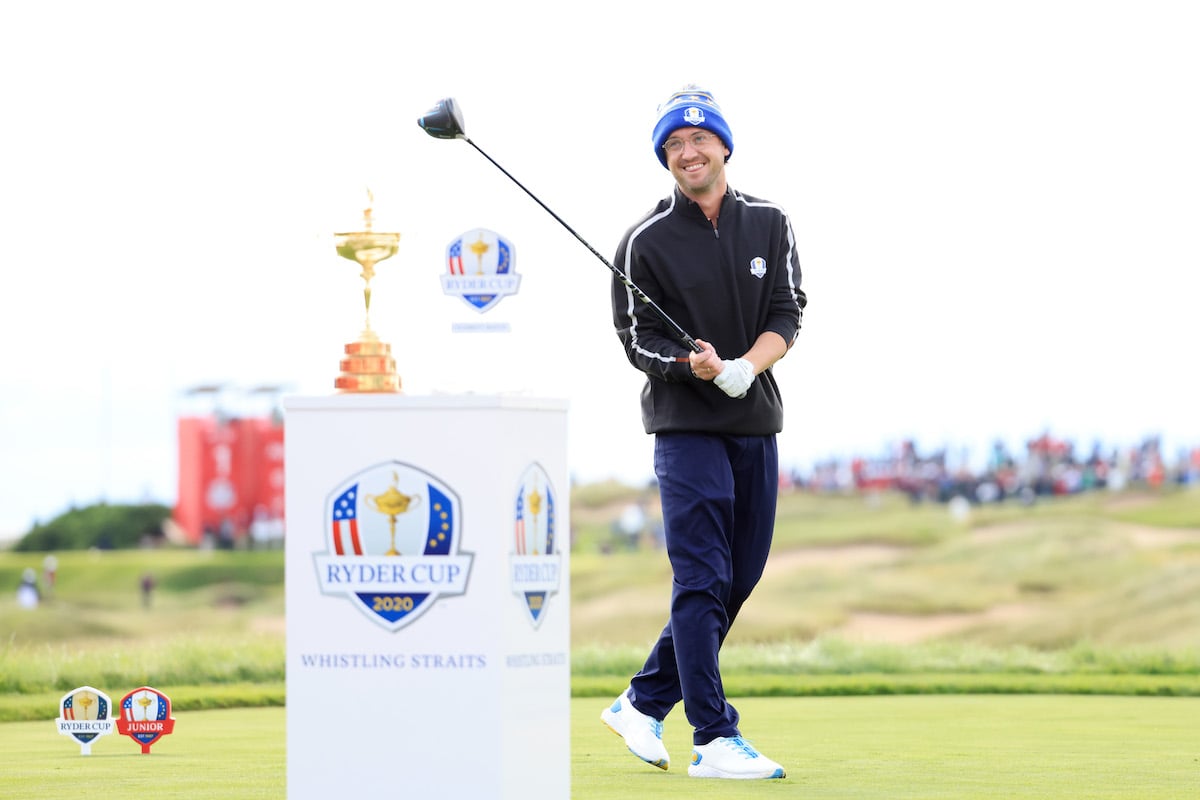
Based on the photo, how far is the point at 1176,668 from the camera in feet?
29.0

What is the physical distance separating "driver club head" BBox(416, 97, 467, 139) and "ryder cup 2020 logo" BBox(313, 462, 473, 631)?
0.99 meters

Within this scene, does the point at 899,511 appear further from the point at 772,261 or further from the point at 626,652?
the point at 772,261

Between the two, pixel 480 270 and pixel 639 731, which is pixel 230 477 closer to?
pixel 639 731

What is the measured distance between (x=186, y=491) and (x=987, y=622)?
28798 millimetres

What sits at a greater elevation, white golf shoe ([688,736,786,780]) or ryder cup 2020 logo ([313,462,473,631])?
ryder cup 2020 logo ([313,462,473,631])

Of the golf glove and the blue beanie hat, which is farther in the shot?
the blue beanie hat

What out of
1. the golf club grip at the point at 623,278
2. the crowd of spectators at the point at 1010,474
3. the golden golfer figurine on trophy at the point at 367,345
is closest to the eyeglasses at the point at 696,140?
the golf club grip at the point at 623,278

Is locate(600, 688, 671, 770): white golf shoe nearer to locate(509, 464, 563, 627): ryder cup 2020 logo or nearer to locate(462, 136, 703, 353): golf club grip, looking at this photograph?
locate(462, 136, 703, 353): golf club grip

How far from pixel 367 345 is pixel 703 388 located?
1.64 meters

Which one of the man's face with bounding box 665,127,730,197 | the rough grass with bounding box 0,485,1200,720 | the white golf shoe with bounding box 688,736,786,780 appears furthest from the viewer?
the rough grass with bounding box 0,485,1200,720

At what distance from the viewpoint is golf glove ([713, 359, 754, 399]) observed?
5.12m

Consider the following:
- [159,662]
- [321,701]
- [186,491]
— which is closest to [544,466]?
[321,701]

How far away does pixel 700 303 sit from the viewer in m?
5.37

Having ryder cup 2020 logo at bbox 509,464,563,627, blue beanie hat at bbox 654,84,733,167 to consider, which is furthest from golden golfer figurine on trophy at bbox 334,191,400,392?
blue beanie hat at bbox 654,84,733,167
